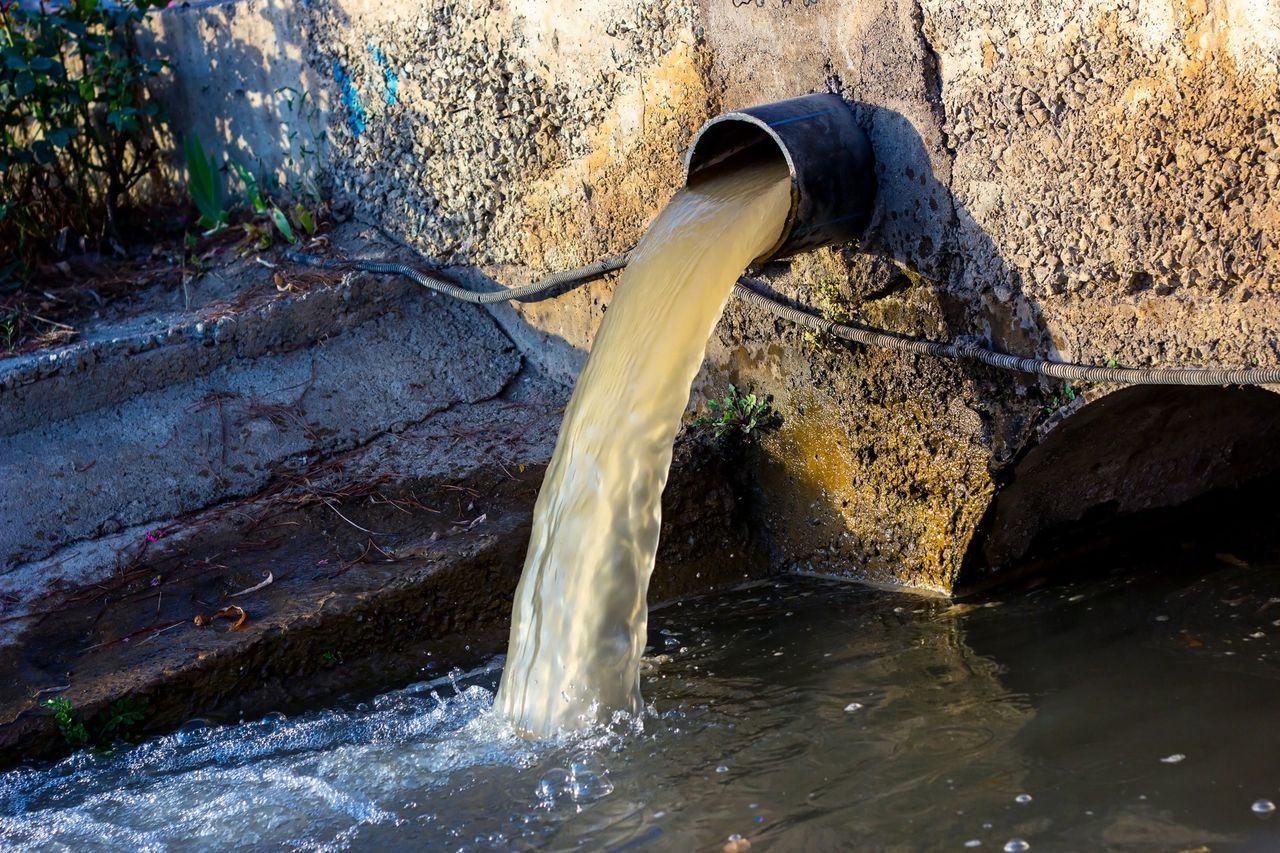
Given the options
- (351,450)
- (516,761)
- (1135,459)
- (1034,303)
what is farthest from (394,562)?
(1135,459)

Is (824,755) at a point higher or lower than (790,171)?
lower

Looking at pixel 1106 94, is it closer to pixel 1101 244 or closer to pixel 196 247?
pixel 1101 244

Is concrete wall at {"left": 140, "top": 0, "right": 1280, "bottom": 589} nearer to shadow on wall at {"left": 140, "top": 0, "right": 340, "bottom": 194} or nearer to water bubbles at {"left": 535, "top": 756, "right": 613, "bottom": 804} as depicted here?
shadow on wall at {"left": 140, "top": 0, "right": 340, "bottom": 194}

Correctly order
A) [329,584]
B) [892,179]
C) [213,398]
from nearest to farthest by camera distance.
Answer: [892,179], [329,584], [213,398]

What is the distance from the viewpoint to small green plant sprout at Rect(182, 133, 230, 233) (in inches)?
219

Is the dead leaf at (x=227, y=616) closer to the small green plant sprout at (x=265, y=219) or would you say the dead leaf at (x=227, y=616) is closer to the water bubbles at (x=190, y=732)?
the water bubbles at (x=190, y=732)

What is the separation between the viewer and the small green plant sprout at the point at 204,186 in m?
5.56

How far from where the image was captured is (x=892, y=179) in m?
3.57

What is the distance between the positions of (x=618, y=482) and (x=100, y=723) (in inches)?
60.3

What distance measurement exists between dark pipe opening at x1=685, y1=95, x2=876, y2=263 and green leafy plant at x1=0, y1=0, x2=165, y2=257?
3.20 metres

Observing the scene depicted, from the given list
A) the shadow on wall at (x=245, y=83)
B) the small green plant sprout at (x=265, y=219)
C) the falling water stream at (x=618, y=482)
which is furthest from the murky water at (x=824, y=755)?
the shadow on wall at (x=245, y=83)

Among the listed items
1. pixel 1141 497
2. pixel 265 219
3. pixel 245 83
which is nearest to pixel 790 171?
pixel 1141 497

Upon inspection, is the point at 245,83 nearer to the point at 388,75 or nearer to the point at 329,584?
the point at 388,75

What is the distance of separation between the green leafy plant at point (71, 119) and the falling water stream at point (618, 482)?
313cm
